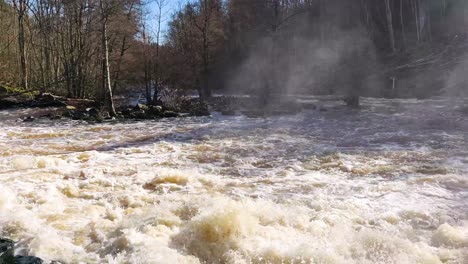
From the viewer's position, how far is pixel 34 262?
13.0 ft

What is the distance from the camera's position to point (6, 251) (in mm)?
4156

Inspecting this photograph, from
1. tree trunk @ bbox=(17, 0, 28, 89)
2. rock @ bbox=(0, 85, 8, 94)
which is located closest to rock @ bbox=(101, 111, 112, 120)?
rock @ bbox=(0, 85, 8, 94)

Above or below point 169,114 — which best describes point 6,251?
below

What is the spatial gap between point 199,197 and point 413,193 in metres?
3.42

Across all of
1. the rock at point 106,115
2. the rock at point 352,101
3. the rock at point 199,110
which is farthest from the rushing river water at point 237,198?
the rock at point 352,101

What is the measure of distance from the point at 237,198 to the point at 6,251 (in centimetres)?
312

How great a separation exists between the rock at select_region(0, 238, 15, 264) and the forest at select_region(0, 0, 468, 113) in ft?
39.4

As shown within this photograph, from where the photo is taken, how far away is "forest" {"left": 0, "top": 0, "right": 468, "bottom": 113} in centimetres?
2120

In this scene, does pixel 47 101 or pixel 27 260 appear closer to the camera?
pixel 27 260

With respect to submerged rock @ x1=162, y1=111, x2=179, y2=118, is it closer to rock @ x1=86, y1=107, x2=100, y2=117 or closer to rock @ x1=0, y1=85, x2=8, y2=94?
rock @ x1=86, y1=107, x2=100, y2=117

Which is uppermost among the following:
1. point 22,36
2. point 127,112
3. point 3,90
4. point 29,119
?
point 22,36

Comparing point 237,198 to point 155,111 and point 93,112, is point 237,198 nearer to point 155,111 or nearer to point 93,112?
point 155,111

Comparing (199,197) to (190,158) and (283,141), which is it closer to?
(190,158)

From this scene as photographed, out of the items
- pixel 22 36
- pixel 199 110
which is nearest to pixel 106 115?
pixel 199 110
